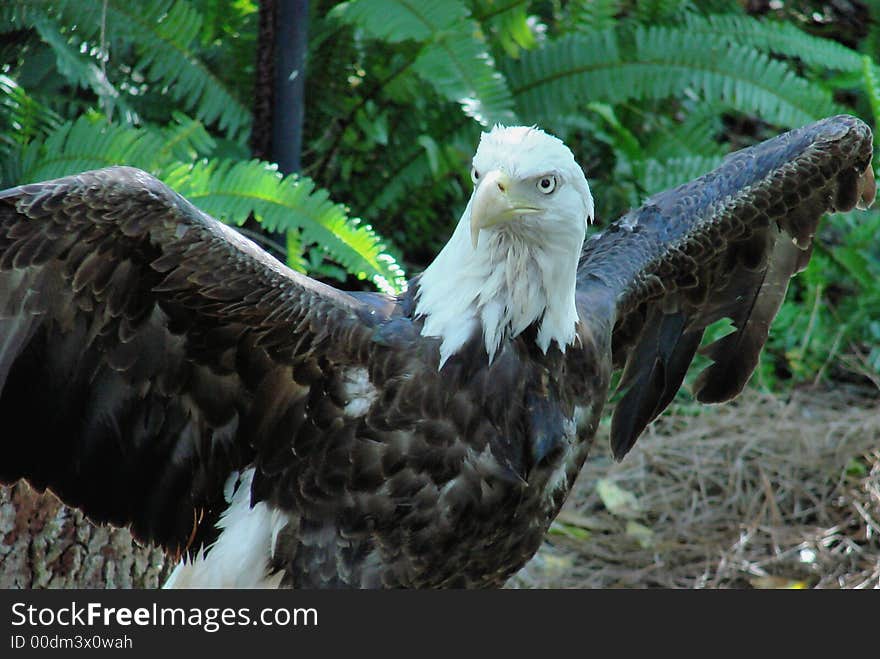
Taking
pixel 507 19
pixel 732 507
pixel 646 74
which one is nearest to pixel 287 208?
pixel 507 19

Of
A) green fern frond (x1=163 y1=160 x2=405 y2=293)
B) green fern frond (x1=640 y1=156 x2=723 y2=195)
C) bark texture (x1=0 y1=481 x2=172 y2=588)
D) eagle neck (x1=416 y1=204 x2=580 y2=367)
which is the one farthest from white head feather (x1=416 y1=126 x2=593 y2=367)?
green fern frond (x1=640 y1=156 x2=723 y2=195)

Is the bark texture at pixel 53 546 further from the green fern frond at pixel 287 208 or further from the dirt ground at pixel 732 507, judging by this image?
the dirt ground at pixel 732 507

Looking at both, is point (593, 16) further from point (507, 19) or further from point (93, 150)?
point (93, 150)

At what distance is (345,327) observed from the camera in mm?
3684

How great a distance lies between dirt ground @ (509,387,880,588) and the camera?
5.77m

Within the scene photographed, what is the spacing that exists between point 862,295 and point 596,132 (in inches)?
69.3

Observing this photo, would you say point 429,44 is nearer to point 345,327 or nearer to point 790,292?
point 345,327

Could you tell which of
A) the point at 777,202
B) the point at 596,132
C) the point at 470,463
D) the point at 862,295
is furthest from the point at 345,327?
the point at 862,295

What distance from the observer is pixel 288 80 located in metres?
5.51

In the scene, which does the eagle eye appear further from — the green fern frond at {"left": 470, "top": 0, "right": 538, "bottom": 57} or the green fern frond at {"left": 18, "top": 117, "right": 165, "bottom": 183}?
the green fern frond at {"left": 470, "top": 0, "right": 538, "bottom": 57}

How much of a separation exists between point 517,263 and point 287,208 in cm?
134

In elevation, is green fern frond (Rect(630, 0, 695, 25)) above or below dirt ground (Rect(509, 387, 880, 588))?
above

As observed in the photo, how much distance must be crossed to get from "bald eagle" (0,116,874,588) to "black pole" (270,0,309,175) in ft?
5.70

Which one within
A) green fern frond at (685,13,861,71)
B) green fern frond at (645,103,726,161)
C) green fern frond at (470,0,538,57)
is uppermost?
green fern frond at (470,0,538,57)
